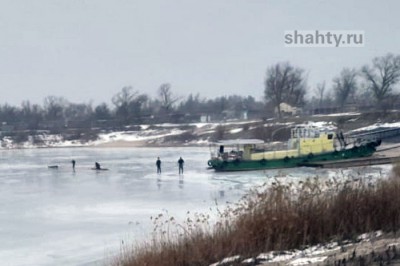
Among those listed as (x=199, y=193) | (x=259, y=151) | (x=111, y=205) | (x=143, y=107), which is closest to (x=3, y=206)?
(x=111, y=205)

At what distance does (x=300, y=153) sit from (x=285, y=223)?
31.2m

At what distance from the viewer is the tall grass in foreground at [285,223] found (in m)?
8.62

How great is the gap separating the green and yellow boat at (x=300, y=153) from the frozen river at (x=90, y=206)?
314 centimetres

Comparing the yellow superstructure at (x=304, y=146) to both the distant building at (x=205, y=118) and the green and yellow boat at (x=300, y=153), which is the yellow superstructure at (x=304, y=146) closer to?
the green and yellow boat at (x=300, y=153)

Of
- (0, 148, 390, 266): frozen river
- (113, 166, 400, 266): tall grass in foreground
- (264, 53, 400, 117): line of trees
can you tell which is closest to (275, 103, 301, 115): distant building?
(264, 53, 400, 117): line of trees

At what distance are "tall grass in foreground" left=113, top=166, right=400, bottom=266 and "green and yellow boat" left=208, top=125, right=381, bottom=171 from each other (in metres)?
26.6

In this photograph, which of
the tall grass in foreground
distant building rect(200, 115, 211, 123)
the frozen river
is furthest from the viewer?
distant building rect(200, 115, 211, 123)

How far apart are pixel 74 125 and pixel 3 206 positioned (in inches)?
3209

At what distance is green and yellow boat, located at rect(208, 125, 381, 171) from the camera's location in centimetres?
3703

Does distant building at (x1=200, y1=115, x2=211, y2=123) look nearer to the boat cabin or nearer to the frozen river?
the boat cabin

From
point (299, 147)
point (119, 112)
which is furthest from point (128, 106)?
point (299, 147)

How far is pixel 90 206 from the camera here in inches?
776

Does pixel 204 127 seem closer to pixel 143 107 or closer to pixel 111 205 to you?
pixel 143 107

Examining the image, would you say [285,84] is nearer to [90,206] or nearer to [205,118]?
[205,118]
